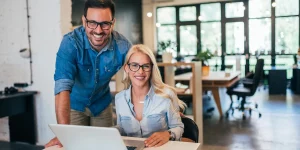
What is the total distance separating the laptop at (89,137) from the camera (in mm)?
1172

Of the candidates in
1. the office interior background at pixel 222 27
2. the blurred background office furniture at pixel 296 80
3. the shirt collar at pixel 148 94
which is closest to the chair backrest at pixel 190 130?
the shirt collar at pixel 148 94

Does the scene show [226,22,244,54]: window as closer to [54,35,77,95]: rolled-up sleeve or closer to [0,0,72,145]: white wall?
[0,0,72,145]: white wall

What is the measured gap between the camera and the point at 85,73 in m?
2.00

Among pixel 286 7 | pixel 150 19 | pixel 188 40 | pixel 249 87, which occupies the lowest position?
pixel 249 87

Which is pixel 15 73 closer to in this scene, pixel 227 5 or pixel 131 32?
pixel 131 32

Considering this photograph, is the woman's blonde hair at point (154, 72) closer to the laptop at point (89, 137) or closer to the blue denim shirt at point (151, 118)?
the blue denim shirt at point (151, 118)

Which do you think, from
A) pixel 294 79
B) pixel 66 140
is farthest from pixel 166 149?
pixel 294 79

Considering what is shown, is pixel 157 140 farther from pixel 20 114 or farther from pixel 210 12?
pixel 210 12

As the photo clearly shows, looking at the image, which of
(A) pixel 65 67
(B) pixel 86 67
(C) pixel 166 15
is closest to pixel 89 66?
(B) pixel 86 67

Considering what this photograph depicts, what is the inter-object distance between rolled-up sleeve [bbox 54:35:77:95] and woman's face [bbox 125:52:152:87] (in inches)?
13.2

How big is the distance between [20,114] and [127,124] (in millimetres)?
2392

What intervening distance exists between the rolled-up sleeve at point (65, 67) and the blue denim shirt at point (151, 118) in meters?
0.35

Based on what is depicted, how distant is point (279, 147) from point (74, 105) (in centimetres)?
292

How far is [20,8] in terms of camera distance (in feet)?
12.2
